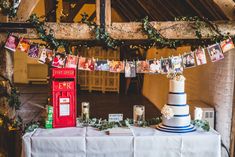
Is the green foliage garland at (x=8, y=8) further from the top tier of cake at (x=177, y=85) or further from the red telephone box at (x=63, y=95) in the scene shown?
the top tier of cake at (x=177, y=85)

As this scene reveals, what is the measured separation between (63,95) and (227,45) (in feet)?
6.74

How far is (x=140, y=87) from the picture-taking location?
12.0 m

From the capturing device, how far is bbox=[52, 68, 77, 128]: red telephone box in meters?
3.72

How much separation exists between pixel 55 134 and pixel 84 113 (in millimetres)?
544

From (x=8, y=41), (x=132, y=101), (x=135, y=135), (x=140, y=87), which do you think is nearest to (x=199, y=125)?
(x=135, y=135)

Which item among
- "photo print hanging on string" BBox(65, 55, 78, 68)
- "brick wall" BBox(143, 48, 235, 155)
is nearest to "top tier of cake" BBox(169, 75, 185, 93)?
"brick wall" BBox(143, 48, 235, 155)

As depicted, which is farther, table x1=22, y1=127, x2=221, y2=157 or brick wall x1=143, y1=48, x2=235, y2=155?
brick wall x1=143, y1=48, x2=235, y2=155

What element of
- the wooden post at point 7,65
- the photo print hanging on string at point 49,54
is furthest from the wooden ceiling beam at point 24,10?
the photo print hanging on string at point 49,54

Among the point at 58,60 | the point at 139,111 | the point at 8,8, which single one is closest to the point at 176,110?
the point at 139,111

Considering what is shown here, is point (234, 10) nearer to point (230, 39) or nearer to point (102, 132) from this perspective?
point (230, 39)

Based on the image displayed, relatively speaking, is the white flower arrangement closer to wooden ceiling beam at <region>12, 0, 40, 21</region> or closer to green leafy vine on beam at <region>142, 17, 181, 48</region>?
green leafy vine on beam at <region>142, 17, 181, 48</region>

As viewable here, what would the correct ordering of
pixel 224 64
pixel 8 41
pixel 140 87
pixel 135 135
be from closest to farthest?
pixel 135 135, pixel 8 41, pixel 224 64, pixel 140 87

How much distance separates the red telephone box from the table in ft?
0.76

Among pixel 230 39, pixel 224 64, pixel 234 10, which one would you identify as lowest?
pixel 224 64
